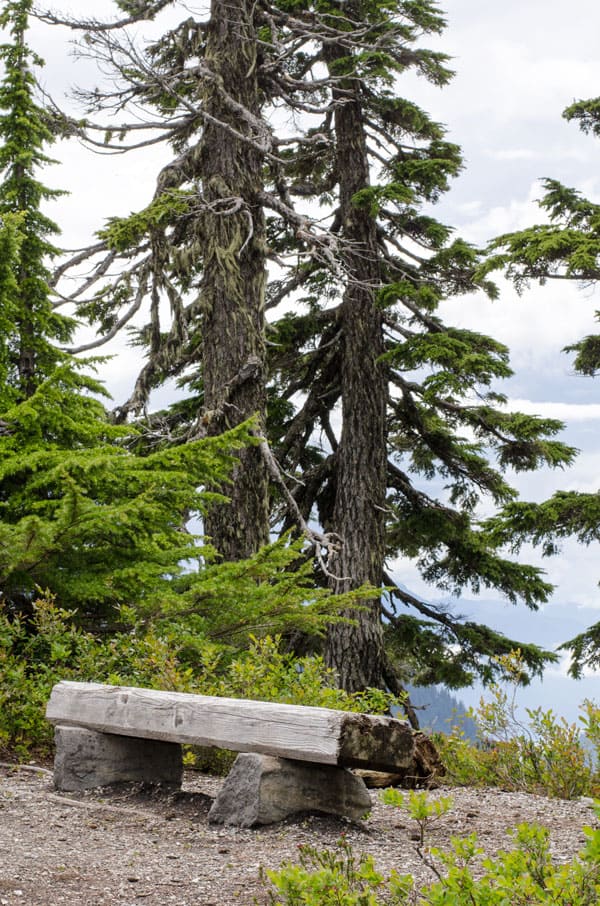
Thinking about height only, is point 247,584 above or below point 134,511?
below

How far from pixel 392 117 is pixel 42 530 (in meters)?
10.8

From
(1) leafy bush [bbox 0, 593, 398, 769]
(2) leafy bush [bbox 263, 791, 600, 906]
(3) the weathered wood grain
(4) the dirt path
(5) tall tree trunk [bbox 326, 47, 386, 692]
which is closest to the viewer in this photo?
(2) leafy bush [bbox 263, 791, 600, 906]

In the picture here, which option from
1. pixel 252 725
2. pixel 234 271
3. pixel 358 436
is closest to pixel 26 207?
pixel 234 271

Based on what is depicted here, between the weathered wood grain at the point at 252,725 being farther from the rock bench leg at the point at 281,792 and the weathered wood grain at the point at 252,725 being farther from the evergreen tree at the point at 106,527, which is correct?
the evergreen tree at the point at 106,527

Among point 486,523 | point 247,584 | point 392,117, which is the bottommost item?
point 247,584

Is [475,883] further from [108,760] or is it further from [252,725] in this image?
[108,760]

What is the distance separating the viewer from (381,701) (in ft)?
29.1

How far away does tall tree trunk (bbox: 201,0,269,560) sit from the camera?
12.0 meters

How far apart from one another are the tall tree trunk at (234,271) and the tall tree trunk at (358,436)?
1.59 m

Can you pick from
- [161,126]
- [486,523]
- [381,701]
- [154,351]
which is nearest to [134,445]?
[154,351]

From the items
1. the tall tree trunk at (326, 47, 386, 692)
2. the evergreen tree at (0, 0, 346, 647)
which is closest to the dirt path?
the evergreen tree at (0, 0, 346, 647)

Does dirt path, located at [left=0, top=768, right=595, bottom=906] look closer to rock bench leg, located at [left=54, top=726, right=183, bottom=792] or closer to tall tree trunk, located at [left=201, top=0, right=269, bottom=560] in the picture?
rock bench leg, located at [left=54, top=726, right=183, bottom=792]

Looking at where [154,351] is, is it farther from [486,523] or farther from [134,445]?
[486,523]

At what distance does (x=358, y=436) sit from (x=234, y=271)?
3599 millimetres
